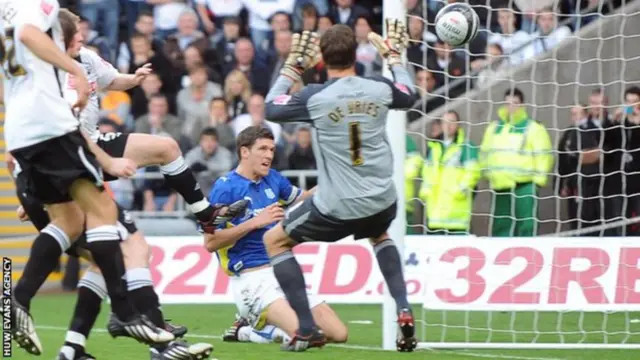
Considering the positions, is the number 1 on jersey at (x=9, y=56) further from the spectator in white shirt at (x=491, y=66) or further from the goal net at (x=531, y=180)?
the spectator in white shirt at (x=491, y=66)

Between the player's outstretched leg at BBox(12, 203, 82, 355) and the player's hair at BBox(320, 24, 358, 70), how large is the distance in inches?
72.9

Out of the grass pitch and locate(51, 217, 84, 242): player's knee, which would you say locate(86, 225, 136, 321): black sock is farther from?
the grass pitch

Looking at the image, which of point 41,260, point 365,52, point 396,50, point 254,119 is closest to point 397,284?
point 396,50

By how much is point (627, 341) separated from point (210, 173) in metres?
6.61

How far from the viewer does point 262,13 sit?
673 inches

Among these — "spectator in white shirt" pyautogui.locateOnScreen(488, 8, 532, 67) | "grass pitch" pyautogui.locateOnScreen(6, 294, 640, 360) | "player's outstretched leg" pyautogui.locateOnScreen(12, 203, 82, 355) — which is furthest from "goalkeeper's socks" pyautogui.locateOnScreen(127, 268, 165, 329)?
"spectator in white shirt" pyautogui.locateOnScreen(488, 8, 532, 67)

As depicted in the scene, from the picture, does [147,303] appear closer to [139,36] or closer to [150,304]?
[150,304]

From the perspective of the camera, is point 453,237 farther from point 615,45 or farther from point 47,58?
point 47,58

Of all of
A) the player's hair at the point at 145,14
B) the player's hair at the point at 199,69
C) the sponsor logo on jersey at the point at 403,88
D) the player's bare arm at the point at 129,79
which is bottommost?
the player's hair at the point at 199,69

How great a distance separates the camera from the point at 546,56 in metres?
11.6

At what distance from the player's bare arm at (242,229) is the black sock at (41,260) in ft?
6.85

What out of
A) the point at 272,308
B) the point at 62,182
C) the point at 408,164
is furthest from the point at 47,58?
the point at 408,164

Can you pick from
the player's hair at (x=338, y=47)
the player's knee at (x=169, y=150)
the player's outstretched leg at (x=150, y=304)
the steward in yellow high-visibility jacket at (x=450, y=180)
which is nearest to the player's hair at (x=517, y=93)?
the steward in yellow high-visibility jacket at (x=450, y=180)

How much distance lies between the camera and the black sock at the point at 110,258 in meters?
6.92
